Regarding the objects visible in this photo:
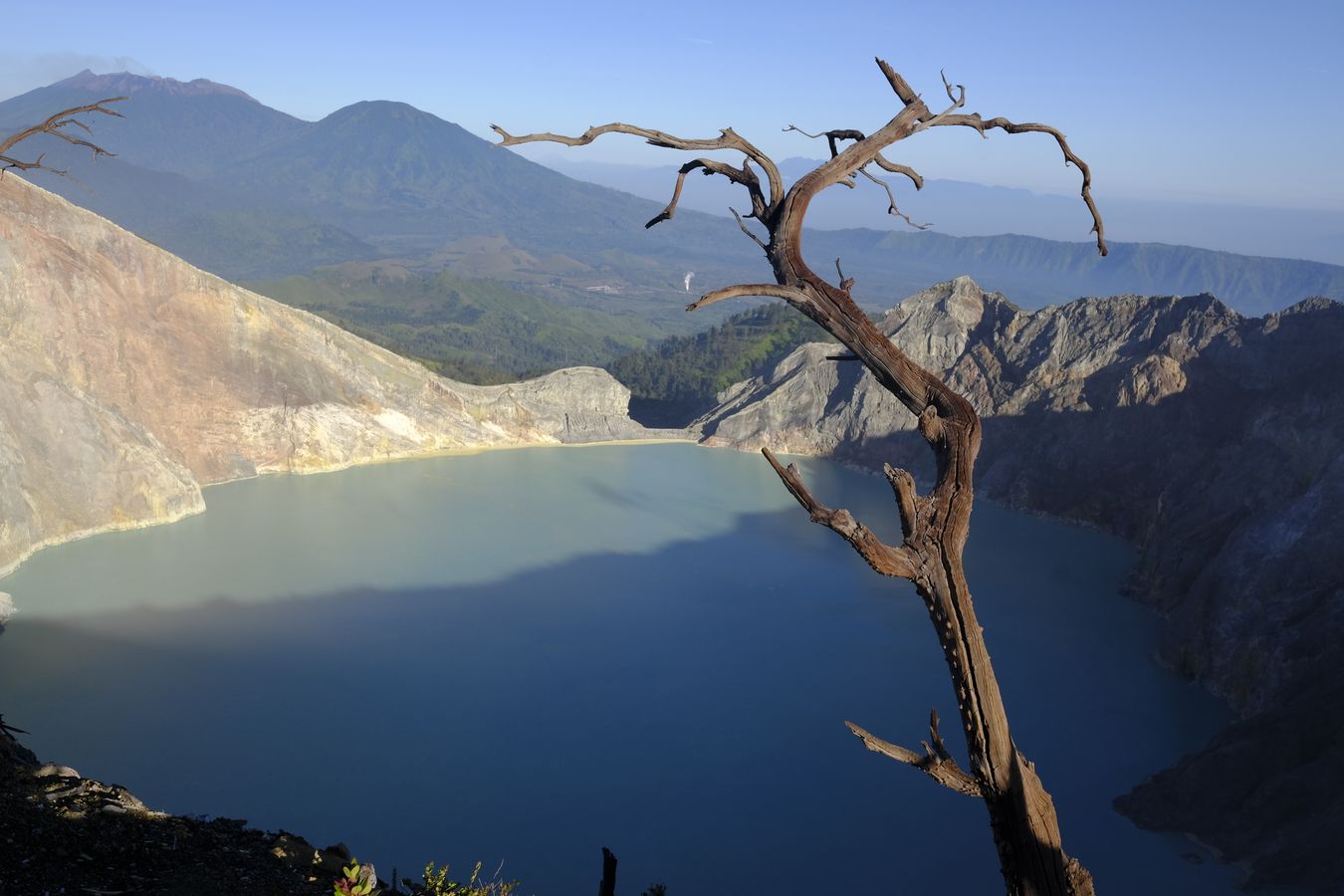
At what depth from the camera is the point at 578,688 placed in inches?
709

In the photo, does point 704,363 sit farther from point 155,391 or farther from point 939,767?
A: point 939,767

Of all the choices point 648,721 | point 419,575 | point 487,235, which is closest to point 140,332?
point 419,575

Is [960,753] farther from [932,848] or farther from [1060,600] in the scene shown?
[1060,600]

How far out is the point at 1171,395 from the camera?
1229 inches

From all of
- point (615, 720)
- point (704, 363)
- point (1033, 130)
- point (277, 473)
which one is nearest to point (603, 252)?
point (704, 363)

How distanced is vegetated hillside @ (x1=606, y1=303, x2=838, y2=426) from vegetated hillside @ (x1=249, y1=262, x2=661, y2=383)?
13.7 meters

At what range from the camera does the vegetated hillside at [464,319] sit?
8131cm

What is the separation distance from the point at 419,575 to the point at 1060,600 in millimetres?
14526

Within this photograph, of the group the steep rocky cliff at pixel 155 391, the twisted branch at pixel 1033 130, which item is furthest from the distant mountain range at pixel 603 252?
the twisted branch at pixel 1033 130

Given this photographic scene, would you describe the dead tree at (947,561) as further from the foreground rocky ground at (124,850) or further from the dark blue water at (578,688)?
the dark blue water at (578,688)

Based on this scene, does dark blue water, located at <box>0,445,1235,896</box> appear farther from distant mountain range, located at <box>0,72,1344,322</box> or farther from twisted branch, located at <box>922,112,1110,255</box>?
distant mountain range, located at <box>0,72,1344,322</box>

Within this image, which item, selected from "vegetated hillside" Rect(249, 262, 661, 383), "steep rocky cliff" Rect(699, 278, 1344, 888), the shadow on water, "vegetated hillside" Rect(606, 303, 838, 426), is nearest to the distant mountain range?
"vegetated hillside" Rect(249, 262, 661, 383)

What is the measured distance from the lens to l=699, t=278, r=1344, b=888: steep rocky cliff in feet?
47.8

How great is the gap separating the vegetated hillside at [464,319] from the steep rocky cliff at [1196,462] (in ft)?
128
